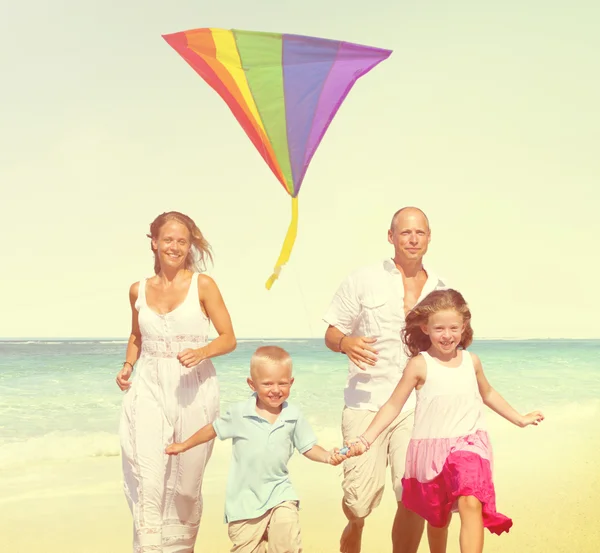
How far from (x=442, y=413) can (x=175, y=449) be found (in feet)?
4.89

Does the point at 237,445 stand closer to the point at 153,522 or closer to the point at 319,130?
the point at 153,522

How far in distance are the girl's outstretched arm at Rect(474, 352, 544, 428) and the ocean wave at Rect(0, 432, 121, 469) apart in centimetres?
1127

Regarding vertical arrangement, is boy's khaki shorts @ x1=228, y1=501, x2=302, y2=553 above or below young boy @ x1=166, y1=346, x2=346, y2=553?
below

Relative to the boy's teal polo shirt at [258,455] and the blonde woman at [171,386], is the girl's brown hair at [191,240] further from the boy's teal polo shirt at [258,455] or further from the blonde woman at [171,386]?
the boy's teal polo shirt at [258,455]

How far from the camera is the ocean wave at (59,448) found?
1551 cm

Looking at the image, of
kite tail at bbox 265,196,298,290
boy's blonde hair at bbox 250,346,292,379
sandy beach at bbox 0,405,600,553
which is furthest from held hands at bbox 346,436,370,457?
sandy beach at bbox 0,405,600,553

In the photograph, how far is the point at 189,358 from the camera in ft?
17.1

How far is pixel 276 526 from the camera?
4793mm

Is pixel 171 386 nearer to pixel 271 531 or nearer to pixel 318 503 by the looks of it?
pixel 271 531

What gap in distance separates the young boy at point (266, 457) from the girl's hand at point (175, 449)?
287mm

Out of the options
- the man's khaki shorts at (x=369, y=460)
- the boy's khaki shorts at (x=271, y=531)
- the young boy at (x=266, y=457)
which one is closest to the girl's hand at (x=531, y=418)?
the man's khaki shorts at (x=369, y=460)

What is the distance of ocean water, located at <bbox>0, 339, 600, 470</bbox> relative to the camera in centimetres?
1727

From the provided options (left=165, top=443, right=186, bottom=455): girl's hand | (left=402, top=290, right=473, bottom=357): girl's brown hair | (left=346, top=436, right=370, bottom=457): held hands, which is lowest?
(left=165, top=443, right=186, bottom=455): girl's hand

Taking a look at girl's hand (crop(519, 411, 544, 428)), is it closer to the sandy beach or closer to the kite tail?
the kite tail
